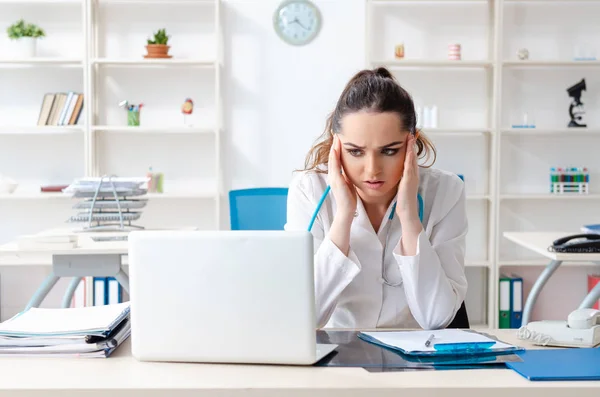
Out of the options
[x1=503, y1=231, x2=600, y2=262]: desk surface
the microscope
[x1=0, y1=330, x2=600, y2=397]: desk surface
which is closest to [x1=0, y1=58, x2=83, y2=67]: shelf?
[x1=503, y1=231, x2=600, y2=262]: desk surface

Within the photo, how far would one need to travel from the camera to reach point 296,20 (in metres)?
4.62

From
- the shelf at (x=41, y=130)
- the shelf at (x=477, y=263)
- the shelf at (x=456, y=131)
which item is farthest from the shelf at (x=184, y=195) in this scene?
the shelf at (x=477, y=263)

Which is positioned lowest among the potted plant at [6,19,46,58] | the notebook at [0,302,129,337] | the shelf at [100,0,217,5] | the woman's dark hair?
the notebook at [0,302,129,337]

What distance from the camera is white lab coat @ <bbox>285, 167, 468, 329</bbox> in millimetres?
1667

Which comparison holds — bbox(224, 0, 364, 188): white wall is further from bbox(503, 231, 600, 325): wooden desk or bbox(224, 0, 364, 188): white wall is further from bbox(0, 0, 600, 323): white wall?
bbox(503, 231, 600, 325): wooden desk

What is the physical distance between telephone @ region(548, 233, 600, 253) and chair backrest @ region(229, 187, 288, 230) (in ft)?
3.48

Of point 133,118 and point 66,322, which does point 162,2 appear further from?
point 66,322

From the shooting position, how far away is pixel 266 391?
1.11 m

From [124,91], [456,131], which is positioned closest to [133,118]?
[124,91]

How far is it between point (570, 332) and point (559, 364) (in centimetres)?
16

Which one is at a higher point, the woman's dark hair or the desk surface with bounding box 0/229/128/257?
the woman's dark hair

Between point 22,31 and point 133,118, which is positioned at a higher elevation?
point 22,31

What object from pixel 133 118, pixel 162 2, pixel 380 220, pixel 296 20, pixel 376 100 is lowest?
pixel 380 220

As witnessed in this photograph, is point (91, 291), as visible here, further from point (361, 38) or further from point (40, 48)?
point (361, 38)
